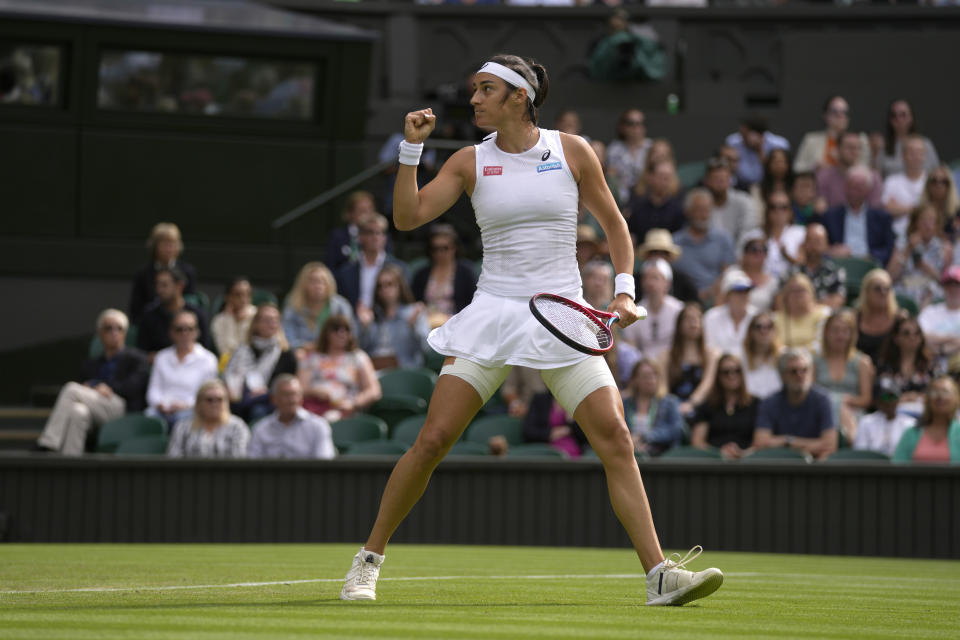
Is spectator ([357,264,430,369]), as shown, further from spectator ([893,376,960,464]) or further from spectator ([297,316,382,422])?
spectator ([893,376,960,464])

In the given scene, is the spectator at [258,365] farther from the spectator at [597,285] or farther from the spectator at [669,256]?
the spectator at [669,256]

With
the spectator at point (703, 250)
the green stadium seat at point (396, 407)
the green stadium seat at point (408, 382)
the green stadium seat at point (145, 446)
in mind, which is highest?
the spectator at point (703, 250)

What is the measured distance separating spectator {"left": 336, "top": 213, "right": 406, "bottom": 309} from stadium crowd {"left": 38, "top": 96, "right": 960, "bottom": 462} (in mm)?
19

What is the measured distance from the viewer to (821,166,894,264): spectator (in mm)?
14133

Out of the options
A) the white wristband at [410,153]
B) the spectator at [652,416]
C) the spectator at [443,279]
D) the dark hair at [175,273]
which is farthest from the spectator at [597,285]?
the white wristband at [410,153]

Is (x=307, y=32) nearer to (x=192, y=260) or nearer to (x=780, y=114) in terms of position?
(x=192, y=260)

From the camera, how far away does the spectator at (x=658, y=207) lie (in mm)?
14180

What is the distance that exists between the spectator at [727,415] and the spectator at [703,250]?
7.91 feet

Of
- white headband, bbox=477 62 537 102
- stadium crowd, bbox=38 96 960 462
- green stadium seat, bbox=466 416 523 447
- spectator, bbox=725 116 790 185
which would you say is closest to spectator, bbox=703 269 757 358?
stadium crowd, bbox=38 96 960 462

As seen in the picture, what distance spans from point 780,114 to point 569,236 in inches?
513

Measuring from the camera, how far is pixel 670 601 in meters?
5.20

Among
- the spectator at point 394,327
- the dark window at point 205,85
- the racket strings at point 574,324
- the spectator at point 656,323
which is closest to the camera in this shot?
the racket strings at point 574,324

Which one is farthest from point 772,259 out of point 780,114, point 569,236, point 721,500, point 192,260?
point 569,236

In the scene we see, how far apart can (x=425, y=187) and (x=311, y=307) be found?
7.41m
